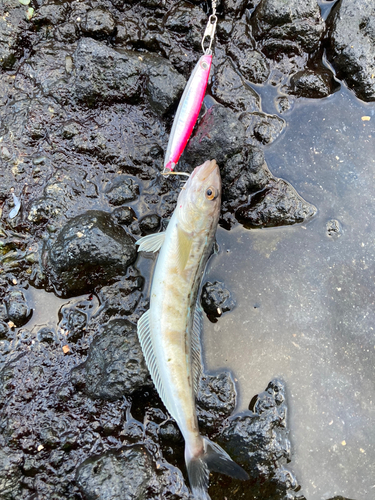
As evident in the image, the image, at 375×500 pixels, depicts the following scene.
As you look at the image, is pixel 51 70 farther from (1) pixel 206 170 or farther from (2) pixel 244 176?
(2) pixel 244 176

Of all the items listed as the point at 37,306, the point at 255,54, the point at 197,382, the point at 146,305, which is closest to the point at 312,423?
the point at 197,382

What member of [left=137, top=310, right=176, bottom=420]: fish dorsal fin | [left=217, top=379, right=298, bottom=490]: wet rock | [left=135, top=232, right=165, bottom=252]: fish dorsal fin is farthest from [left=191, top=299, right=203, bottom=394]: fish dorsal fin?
[left=135, top=232, right=165, bottom=252]: fish dorsal fin

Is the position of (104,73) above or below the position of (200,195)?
above

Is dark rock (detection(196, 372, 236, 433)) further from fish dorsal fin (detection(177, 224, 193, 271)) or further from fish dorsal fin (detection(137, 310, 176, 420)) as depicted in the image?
fish dorsal fin (detection(177, 224, 193, 271))

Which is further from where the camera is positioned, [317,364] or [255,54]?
[255,54]

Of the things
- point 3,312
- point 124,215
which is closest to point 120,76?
point 124,215

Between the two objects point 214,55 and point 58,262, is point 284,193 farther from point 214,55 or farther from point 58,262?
point 58,262

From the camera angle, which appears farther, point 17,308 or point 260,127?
point 260,127
